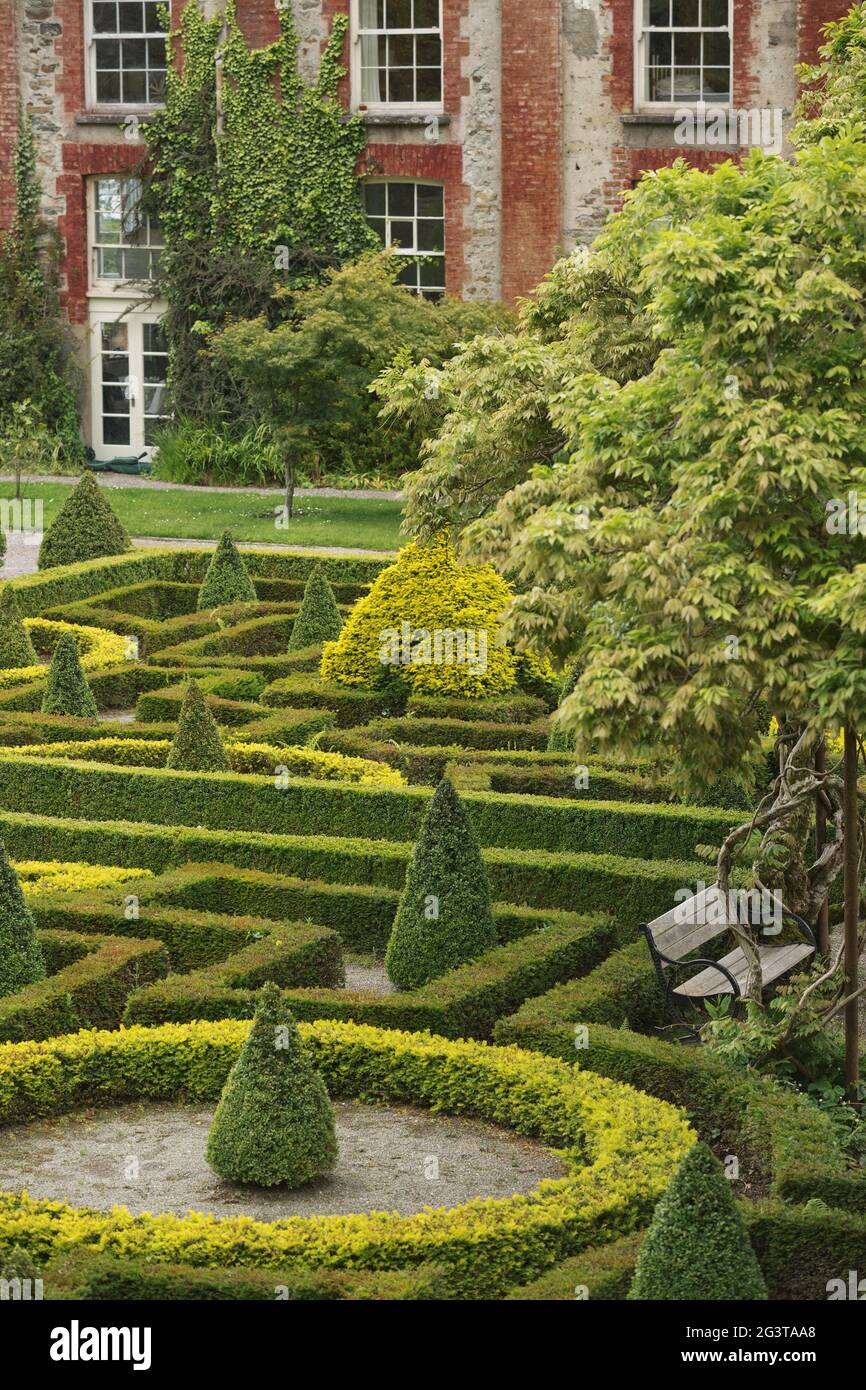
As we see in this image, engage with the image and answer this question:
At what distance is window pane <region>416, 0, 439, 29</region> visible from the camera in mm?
33125

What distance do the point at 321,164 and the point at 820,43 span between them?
792 centimetres

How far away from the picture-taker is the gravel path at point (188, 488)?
3162 cm

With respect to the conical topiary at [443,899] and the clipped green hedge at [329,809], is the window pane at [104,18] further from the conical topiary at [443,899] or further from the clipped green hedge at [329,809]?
the conical topiary at [443,899]

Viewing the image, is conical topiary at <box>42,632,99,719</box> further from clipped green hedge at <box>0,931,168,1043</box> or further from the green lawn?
the green lawn

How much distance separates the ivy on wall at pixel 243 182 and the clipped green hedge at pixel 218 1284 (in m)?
25.7

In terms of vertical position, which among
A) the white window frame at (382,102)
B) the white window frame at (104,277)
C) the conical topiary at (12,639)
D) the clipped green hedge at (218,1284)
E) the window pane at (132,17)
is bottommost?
the clipped green hedge at (218,1284)

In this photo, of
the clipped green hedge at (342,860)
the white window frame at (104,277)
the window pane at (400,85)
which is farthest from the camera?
the white window frame at (104,277)

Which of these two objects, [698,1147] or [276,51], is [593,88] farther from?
[698,1147]

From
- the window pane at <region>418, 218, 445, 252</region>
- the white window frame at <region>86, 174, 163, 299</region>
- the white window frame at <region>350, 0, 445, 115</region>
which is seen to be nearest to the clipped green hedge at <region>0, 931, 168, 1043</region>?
the window pane at <region>418, 218, 445, 252</region>

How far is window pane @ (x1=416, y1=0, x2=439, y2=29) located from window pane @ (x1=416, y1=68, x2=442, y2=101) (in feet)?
2.24

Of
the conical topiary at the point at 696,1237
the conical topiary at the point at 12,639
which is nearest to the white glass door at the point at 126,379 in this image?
the conical topiary at the point at 12,639

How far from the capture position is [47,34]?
3488 centimetres

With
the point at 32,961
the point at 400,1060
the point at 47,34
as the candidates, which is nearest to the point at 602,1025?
the point at 400,1060

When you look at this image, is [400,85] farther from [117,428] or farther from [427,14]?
[117,428]
